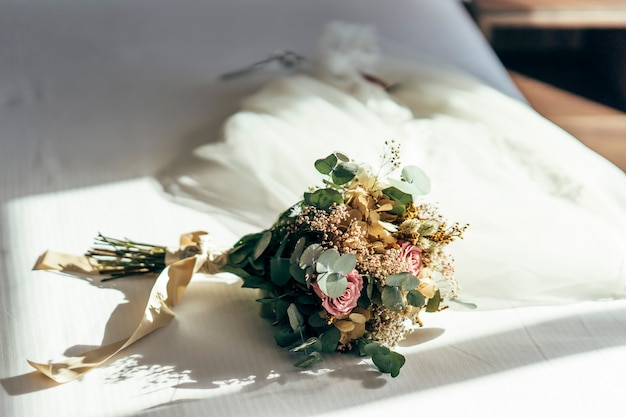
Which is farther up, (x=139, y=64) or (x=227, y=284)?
(x=139, y=64)

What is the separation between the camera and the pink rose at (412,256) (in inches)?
39.0

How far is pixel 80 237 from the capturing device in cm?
126

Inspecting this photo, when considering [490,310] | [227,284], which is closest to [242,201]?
[227,284]

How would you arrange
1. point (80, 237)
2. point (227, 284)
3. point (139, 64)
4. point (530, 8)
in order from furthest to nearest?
point (530, 8) < point (139, 64) < point (80, 237) < point (227, 284)

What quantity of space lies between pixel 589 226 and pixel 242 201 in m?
0.54

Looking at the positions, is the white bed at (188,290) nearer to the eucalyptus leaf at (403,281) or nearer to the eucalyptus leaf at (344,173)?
the eucalyptus leaf at (403,281)

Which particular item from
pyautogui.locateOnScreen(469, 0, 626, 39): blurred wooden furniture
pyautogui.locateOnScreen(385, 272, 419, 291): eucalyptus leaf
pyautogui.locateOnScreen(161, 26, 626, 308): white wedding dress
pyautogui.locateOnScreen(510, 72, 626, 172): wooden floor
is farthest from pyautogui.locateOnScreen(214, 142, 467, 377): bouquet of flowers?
pyautogui.locateOnScreen(469, 0, 626, 39): blurred wooden furniture

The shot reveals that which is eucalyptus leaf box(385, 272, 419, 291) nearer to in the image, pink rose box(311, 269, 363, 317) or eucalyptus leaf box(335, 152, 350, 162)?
pink rose box(311, 269, 363, 317)

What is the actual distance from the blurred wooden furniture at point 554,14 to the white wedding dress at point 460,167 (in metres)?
0.97

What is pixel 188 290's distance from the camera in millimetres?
1146

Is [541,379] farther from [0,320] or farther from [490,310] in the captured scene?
[0,320]

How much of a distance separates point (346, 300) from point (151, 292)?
0.27 meters

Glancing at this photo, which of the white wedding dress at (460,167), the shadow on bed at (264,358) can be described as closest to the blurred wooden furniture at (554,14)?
the white wedding dress at (460,167)

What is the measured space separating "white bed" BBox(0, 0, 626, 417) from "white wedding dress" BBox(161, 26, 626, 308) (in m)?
0.04
